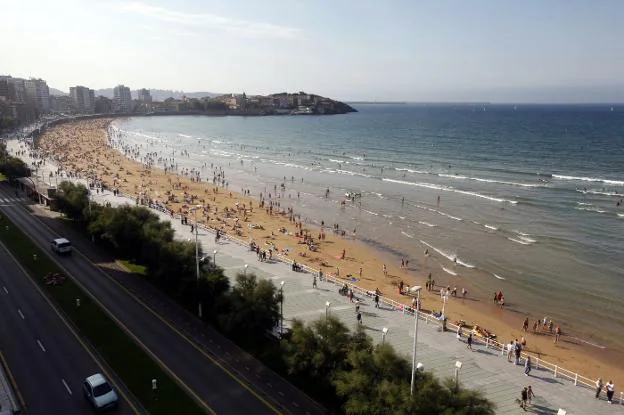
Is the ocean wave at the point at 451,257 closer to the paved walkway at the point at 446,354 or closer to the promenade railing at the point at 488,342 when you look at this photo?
the promenade railing at the point at 488,342

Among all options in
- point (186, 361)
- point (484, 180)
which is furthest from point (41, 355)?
point (484, 180)

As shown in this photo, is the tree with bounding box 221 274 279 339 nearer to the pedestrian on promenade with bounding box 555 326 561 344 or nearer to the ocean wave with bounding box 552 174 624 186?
the pedestrian on promenade with bounding box 555 326 561 344

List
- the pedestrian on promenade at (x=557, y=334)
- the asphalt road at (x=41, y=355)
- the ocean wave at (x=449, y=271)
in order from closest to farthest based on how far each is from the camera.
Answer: the asphalt road at (x=41, y=355) → the pedestrian on promenade at (x=557, y=334) → the ocean wave at (x=449, y=271)

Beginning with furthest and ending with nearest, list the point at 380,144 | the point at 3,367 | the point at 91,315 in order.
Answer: the point at 380,144, the point at 91,315, the point at 3,367

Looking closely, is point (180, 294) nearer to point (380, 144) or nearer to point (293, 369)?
point (293, 369)

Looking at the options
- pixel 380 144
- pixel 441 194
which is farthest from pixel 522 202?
pixel 380 144

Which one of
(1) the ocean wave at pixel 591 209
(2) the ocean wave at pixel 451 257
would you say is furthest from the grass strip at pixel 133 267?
(1) the ocean wave at pixel 591 209

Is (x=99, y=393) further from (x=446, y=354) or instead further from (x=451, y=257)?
(x=451, y=257)
